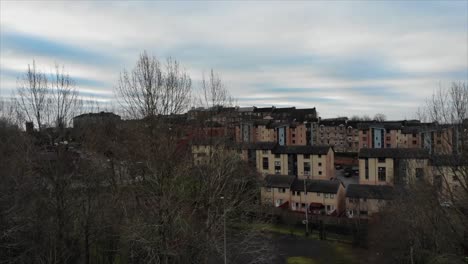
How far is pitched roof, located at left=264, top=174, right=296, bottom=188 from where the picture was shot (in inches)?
1285

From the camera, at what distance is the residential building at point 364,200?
88.3 ft

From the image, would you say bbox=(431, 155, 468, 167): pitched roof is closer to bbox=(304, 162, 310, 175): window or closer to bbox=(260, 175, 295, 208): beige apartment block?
bbox=(260, 175, 295, 208): beige apartment block

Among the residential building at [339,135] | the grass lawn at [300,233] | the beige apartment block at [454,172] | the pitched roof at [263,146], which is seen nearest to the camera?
the beige apartment block at [454,172]

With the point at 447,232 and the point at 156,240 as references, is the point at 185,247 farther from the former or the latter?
the point at 447,232

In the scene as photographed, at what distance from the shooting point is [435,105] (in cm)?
1329

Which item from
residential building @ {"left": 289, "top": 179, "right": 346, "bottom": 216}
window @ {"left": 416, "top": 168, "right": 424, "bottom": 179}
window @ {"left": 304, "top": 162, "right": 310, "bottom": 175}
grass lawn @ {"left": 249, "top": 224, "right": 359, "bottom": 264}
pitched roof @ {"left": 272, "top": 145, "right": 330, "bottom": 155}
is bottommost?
grass lawn @ {"left": 249, "top": 224, "right": 359, "bottom": 264}

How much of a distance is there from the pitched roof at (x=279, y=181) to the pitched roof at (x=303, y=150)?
6042 millimetres

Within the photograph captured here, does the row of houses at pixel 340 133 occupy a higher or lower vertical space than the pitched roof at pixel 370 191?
higher

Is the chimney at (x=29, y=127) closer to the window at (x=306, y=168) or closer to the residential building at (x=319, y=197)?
the residential building at (x=319, y=197)

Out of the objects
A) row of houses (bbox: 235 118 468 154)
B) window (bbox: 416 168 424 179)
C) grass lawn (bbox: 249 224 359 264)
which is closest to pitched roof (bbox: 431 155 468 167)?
window (bbox: 416 168 424 179)

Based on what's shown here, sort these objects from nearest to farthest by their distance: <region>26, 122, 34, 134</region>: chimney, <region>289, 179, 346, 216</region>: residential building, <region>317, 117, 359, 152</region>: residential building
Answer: <region>26, 122, 34, 134</region>: chimney < <region>289, 179, 346, 216</region>: residential building < <region>317, 117, 359, 152</region>: residential building

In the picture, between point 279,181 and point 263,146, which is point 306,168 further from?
point 279,181

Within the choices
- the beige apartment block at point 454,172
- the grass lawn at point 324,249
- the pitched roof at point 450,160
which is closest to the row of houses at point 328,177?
the grass lawn at point 324,249

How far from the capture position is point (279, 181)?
33344 millimetres
